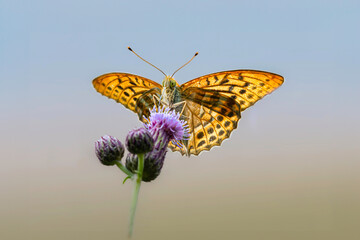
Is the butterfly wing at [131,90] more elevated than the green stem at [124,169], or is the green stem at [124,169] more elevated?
the butterfly wing at [131,90]

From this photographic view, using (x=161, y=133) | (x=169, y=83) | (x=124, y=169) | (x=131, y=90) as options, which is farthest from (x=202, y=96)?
(x=124, y=169)

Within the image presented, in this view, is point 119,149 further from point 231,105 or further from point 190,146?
point 231,105

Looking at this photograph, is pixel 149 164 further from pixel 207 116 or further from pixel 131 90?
pixel 207 116

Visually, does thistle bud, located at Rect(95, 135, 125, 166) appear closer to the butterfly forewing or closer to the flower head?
the flower head

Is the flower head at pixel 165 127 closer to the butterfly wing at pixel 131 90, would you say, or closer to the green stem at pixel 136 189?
the butterfly wing at pixel 131 90

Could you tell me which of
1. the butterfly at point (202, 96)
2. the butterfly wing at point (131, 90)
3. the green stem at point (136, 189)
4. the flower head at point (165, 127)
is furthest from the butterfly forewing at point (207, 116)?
the green stem at point (136, 189)

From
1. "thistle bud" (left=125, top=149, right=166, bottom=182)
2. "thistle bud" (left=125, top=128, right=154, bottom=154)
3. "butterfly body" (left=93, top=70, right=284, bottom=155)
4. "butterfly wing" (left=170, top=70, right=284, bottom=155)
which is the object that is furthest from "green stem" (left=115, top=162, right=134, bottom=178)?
"butterfly wing" (left=170, top=70, right=284, bottom=155)
